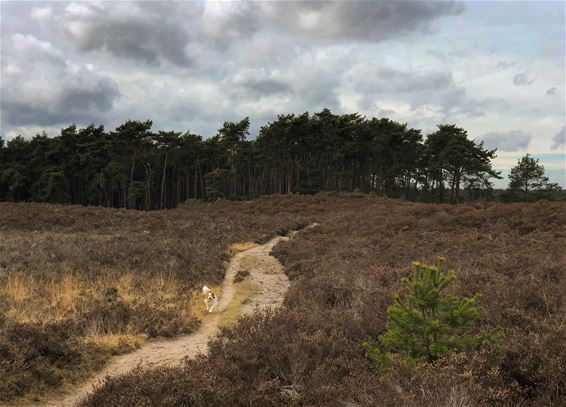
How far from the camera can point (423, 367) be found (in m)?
4.59

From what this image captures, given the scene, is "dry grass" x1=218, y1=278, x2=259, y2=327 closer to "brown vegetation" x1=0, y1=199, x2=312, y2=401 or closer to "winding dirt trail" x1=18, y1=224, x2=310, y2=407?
"winding dirt trail" x1=18, y1=224, x2=310, y2=407

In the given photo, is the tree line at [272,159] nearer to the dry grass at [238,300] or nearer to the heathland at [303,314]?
the heathland at [303,314]

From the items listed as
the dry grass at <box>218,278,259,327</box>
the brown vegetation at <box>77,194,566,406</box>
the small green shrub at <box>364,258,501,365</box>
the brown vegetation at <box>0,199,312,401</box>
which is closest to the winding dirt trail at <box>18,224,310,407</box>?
the dry grass at <box>218,278,259,327</box>

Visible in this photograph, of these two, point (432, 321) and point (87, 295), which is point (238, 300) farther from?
point (432, 321)

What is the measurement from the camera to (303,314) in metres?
7.94

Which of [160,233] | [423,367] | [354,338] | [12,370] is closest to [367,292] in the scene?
[354,338]

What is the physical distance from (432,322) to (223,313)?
7.43 meters

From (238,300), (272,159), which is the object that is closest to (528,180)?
(272,159)

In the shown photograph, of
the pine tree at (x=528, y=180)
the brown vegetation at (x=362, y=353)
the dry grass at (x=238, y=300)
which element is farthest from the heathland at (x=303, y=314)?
the pine tree at (x=528, y=180)

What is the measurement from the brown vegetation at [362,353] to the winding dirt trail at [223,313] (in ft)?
3.59

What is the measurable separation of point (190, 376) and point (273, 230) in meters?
22.4

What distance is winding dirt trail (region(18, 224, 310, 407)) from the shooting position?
6934mm

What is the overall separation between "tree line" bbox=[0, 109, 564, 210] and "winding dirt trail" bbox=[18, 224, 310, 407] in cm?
4144

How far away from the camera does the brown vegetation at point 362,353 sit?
4289 mm
